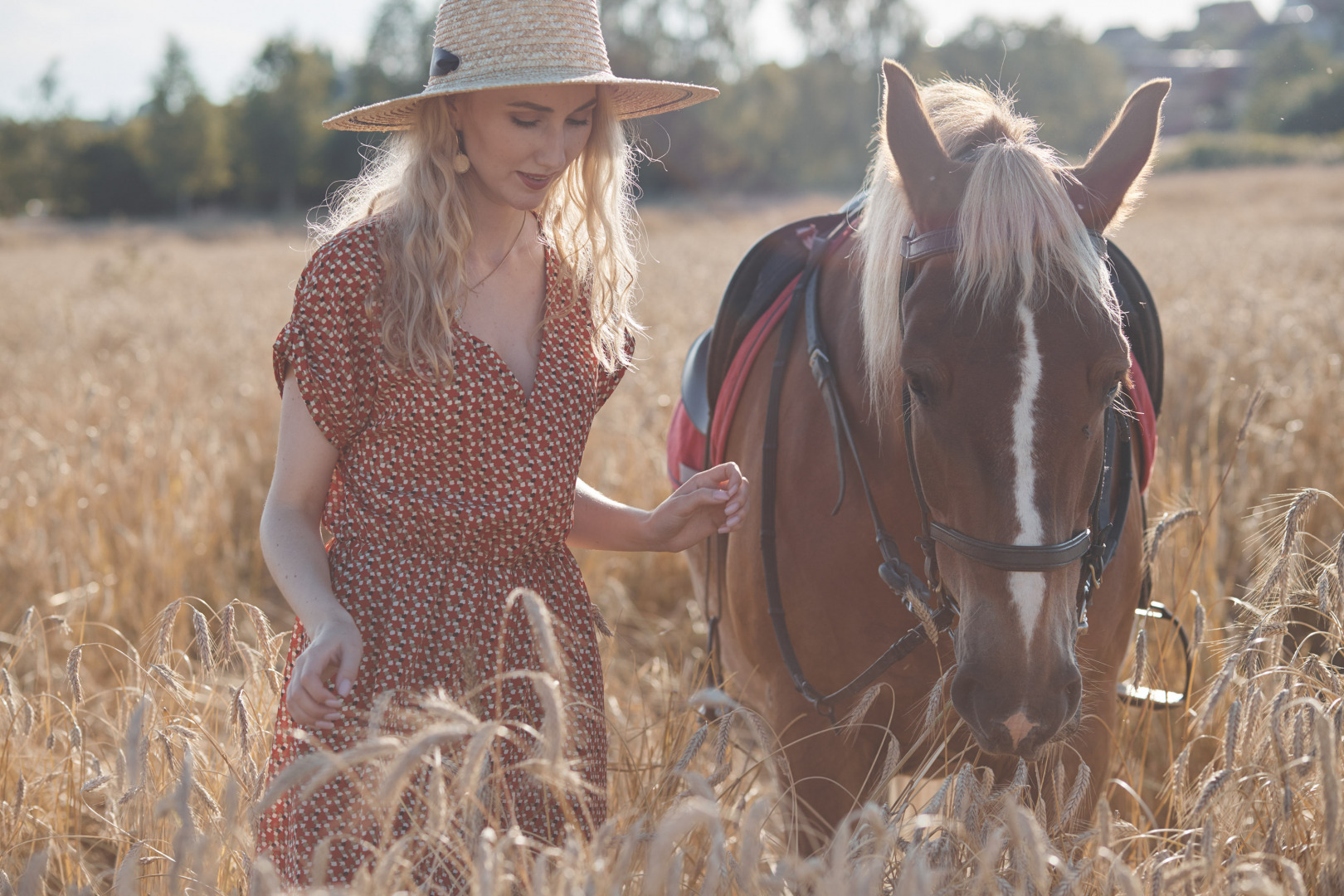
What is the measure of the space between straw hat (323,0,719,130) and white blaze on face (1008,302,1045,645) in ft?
3.15

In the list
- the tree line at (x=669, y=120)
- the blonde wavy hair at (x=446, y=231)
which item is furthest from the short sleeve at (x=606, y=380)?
the tree line at (x=669, y=120)

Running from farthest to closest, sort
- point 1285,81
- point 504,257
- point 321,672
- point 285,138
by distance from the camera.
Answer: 1. point 285,138
2. point 1285,81
3. point 504,257
4. point 321,672

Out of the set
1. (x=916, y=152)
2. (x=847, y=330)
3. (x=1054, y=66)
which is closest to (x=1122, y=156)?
(x=916, y=152)

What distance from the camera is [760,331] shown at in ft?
8.12

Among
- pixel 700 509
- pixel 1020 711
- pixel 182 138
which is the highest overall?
pixel 182 138

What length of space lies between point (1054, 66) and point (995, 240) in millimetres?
59391

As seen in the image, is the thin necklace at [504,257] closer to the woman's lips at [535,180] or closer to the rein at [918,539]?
the woman's lips at [535,180]

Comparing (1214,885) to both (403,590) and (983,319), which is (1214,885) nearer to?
(983,319)

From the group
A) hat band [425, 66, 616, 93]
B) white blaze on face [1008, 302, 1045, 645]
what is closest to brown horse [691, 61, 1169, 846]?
white blaze on face [1008, 302, 1045, 645]

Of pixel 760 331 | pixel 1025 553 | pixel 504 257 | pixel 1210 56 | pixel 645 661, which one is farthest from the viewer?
pixel 1210 56

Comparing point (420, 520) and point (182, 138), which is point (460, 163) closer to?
point (420, 520)

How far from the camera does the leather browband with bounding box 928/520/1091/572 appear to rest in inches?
56.3

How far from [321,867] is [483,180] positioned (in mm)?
1250

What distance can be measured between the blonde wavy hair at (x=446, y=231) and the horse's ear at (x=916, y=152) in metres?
0.62
